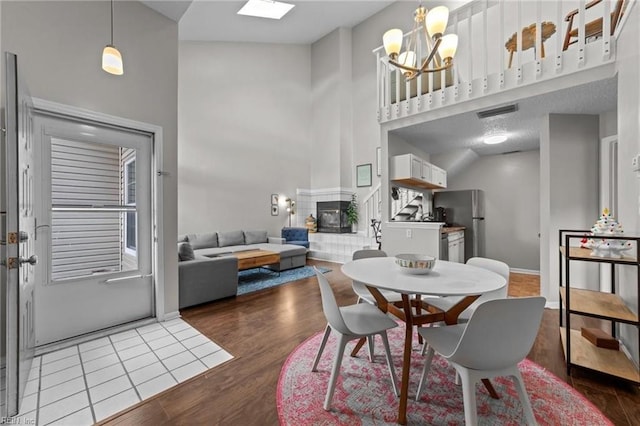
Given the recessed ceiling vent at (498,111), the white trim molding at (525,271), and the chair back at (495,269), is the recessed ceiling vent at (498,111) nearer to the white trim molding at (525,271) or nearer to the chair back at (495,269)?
the chair back at (495,269)

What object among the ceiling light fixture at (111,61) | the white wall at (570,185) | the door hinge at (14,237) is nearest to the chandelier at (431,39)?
the white wall at (570,185)

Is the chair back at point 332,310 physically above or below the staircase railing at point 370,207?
below

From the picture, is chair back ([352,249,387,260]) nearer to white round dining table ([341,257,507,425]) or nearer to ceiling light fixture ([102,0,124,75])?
white round dining table ([341,257,507,425])

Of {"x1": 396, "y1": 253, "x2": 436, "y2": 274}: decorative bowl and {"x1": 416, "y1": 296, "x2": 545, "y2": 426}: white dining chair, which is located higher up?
{"x1": 396, "y1": 253, "x2": 436, "y2": 274}: decorative bowl

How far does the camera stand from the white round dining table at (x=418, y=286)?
1445mm

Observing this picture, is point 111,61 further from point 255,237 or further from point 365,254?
point 255,237

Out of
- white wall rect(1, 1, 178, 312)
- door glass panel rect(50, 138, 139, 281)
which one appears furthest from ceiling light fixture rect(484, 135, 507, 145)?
door glass panel rect(50, 138, 139, 281)

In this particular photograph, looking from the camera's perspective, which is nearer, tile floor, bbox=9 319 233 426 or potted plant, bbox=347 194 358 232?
tile floor, bbox=9 319 233 426

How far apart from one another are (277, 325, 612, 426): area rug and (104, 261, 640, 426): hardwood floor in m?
0.10

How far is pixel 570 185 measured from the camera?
3186mm

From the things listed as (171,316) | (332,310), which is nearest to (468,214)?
(332,310)

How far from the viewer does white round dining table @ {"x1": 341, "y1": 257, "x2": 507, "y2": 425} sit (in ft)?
4.74

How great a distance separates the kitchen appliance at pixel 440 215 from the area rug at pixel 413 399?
3.55 m

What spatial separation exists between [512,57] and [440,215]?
9.17ft
